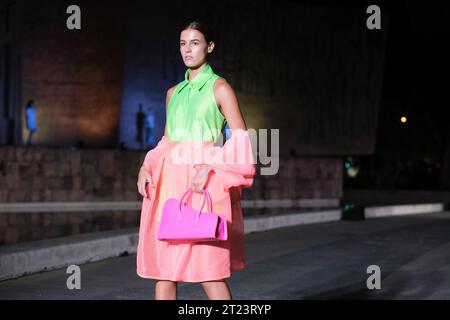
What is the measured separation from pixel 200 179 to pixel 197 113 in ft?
1.24

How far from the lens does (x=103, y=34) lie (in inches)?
1074

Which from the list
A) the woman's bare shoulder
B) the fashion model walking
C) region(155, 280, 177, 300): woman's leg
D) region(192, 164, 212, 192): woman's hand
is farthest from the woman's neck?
region(155, 280, 177, 300): woman's leg

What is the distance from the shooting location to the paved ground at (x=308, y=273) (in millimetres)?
7109

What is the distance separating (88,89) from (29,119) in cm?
216

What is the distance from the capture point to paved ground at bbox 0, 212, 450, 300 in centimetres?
711

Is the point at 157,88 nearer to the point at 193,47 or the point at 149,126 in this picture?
the point at 149,126

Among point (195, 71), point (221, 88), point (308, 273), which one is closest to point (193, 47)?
point (195, 71)

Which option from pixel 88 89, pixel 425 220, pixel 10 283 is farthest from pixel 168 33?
pixel 10 283

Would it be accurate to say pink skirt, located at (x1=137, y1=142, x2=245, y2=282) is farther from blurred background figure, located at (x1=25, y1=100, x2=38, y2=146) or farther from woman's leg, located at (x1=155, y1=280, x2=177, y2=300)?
blurred background figure, located at (x1=25, y1=100, x2=38, y2=146)

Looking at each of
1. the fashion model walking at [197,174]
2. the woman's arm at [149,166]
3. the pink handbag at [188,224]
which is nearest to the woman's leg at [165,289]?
the fashion model walking at [197,174]

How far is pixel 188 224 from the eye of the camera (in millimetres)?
4020

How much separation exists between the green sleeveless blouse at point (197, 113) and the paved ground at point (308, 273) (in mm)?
2835

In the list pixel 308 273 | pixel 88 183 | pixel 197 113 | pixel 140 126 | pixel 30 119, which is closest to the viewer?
pixel 197 113

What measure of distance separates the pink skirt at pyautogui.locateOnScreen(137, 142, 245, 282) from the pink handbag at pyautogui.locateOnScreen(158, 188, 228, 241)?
0.41 feet
